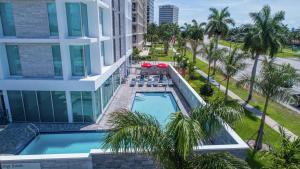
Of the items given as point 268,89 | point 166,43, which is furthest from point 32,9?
point 166,43

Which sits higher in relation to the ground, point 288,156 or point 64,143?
point 288,156

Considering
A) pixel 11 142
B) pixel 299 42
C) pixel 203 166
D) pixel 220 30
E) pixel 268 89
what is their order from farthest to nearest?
pixel 299 42 → pixel 220 30 → pixel 11 142 → pixel 268 89 → pixel 203 166

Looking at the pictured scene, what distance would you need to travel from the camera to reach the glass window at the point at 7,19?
14.2 metres

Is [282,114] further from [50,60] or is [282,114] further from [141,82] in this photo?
[50,60]

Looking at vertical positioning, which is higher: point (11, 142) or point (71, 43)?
point (71, 43)

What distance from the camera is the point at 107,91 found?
63.5 ft

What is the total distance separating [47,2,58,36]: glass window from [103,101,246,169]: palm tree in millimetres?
10357

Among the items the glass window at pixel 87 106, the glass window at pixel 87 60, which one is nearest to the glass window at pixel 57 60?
the glass window at pixel 87 60

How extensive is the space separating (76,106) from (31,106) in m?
3.33

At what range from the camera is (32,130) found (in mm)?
14234

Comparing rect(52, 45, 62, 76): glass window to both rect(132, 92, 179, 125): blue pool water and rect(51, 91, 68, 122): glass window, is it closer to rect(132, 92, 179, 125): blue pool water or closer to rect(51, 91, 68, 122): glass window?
rect(51, 91, 68, 122): glass window

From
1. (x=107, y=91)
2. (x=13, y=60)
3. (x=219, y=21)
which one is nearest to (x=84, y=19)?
(x=13, y=60)

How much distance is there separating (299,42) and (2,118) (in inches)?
4330

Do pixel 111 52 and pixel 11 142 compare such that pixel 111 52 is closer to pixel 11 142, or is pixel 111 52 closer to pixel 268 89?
pixel 11 142
